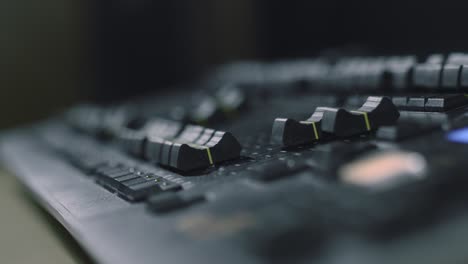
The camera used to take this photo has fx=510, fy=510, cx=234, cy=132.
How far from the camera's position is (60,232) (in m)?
0.72

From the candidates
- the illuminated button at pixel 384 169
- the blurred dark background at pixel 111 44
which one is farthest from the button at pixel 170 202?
the blurred dark background at pixel 111 44

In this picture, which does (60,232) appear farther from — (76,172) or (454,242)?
(454,242)

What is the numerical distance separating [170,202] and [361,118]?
0.79 feet

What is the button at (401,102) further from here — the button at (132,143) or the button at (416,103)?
the button at (132,143)

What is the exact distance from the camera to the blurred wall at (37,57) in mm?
2086

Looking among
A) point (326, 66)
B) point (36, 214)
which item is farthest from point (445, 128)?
point (36, 214)

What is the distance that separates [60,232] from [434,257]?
551mm

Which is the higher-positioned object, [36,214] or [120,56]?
[120,56]

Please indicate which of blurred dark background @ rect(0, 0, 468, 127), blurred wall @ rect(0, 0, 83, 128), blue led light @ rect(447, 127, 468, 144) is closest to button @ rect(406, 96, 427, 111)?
blue led light @ rect(447, 127, 468, 144)

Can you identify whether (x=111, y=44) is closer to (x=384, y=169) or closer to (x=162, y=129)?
(x=162, y=129)

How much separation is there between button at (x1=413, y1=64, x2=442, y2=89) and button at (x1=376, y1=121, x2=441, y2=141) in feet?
0.55

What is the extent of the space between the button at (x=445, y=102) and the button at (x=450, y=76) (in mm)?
44

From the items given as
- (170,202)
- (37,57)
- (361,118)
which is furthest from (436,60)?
(37,57)

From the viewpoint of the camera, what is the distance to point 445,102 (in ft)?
1.99
